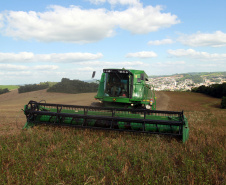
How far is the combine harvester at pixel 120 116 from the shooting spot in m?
5.25

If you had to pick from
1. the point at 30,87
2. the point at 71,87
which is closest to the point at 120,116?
the point at 71,87

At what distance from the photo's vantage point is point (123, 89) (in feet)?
28.5

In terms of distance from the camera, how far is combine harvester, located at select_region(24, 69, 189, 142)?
525 cm

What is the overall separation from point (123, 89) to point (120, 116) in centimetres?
307

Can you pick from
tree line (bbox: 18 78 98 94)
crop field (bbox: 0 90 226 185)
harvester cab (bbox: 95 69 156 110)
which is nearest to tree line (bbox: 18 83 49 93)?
tree line (bbox: 18 78 98 94)

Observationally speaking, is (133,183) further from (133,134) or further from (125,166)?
(133,134)

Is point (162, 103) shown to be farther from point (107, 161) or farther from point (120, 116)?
point (107, 161)

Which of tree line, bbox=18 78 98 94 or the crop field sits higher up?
tree line, bbox=18 78 98 94

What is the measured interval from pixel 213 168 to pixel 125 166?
158 centimetres

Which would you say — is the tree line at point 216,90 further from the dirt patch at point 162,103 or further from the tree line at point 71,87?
the tree line at point 71,87

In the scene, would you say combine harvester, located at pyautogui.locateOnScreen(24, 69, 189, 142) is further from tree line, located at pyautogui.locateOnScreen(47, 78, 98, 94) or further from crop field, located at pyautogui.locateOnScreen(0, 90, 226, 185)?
tree line, located at pyautogui.locateOnScreen(47, 78, 98, 94)

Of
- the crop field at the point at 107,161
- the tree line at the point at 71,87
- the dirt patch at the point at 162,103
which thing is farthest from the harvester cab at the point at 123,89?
the tree line at the point at 71,87

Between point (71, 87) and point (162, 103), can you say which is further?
point (71, 87)

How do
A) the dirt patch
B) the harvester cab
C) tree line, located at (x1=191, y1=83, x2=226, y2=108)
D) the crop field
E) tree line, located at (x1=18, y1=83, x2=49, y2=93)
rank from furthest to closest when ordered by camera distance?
tree line, located at (x1=18, y1=83, x2=49, y2=93)
tree line, located at (x1=191, y1=83, x2=226, y2=108)
the dirt patch
the harvester cab
the crop field
